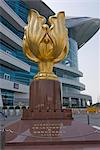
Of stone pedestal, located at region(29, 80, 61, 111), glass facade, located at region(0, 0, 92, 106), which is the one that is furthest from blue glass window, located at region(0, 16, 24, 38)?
stone pedestal, located at region(29, 80, 61, 111)

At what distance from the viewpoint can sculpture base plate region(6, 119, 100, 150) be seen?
16.4 feet

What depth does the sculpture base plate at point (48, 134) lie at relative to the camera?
197 inches

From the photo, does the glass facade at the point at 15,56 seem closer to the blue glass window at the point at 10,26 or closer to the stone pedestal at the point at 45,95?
the blue glass window at the point at 10,26

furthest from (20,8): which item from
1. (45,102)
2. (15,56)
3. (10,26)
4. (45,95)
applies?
(45,102)

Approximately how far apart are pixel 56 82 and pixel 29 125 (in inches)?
71.8

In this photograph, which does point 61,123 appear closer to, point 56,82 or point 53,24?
point 56,82

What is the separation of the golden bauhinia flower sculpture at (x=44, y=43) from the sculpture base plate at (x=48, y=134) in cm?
188

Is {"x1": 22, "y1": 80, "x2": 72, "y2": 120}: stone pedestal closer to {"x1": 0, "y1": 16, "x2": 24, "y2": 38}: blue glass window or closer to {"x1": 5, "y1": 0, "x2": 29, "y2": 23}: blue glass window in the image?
{"x1": 0, "y1": 16, "x2": 24, "y2": 38}: blue glass window

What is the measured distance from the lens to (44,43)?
7.48 meters

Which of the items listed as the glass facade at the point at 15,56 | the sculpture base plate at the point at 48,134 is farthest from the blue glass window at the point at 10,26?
the sculpture base plate at the point at 48,134

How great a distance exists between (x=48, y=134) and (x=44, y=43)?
2994 mm

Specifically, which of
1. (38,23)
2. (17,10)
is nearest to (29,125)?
(38,23)

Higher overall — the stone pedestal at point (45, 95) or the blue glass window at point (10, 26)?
the blue glass window at point (10, 26)

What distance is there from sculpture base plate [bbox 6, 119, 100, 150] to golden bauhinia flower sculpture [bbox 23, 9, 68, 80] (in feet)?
6.16
